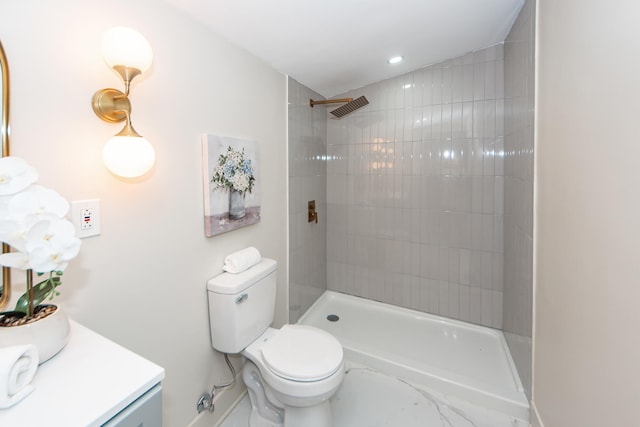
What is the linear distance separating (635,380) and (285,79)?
7.04 ft

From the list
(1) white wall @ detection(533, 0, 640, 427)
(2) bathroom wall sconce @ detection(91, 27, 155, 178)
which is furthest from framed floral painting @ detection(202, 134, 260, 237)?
(1) white wall @ detection(533, 0, 640, 427)

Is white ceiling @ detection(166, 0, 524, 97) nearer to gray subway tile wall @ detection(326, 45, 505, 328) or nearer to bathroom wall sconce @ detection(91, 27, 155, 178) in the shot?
gray subway tile wall @ detection(326, 45, 505, 328)

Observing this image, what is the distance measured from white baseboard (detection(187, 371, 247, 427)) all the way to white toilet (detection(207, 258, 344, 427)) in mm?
130

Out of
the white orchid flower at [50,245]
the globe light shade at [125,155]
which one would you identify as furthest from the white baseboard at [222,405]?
the globe light shade at [125,155]

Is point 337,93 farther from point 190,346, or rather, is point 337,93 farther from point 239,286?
point 190,346

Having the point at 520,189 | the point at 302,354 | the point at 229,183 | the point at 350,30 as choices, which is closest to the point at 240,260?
the point at 229,183

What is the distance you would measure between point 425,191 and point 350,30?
53.9 inches

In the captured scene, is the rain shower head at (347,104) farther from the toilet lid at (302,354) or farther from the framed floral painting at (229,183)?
the toilet lid at (302,354)

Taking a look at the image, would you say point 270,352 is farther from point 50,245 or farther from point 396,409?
point 50,245

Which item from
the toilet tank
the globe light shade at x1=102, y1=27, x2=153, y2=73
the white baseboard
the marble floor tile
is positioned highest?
the globe light shade at x1=102, y1=27, x2=153, y2=73

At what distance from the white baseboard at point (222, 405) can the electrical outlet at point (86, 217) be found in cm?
105

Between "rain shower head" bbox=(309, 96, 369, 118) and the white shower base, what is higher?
"rain shower head" bbox=(309, 96, 369, 118)

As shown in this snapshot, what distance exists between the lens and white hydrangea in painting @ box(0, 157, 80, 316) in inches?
25.4

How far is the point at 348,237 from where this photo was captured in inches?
110
